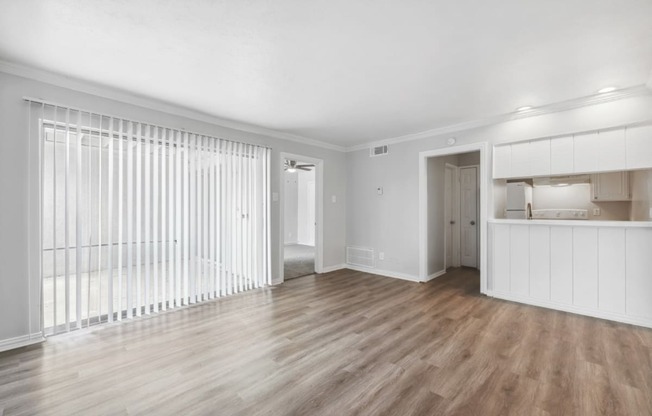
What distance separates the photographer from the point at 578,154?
10.9 ft

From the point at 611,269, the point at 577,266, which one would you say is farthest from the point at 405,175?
the point at 611,269

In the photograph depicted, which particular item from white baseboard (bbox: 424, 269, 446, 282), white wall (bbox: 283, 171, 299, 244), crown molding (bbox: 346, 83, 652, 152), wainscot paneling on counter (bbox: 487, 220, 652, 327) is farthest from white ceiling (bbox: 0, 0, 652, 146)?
white wall (bbox: 283, 171, 299, 244)

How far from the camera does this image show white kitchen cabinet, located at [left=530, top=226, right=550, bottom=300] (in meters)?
3.53

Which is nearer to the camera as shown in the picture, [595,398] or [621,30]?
[595,398]

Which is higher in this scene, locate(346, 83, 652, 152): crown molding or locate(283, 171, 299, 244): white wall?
locate(346, 83, 652, 152): crown molding

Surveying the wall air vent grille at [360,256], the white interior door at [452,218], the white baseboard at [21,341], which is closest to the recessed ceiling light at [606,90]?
the white interior door at [452,218]

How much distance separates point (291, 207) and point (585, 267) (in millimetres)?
7664

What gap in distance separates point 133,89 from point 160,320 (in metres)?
2.58

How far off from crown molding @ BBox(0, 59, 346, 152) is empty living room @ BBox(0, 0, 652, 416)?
0.08 ft

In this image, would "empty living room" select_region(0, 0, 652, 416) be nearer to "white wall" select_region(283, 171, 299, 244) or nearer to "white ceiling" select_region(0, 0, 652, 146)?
"white ceiling" select_region(0, 0, 652, 146)

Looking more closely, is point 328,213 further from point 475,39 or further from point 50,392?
point 50,392

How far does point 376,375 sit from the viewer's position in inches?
82.7

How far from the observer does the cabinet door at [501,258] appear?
12.6 feet

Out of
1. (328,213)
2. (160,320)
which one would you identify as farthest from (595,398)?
(328,213)
